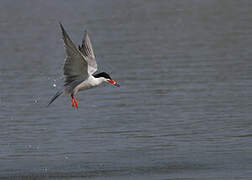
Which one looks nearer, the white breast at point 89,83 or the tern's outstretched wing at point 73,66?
the tern's outstretched wing at point 73,66

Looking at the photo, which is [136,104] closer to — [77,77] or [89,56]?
[89,56]

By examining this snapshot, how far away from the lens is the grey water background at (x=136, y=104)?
10.8m

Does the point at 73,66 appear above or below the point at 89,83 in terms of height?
above

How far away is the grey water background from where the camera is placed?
10.8 metres

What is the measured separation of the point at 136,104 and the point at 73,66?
3.58 meters

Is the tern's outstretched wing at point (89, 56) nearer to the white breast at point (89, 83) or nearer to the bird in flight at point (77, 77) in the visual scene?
the bird in flight at point (77, 77)

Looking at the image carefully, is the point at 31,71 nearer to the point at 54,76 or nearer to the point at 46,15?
the point at 54,76

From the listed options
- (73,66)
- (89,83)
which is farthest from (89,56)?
Result: (73,66)

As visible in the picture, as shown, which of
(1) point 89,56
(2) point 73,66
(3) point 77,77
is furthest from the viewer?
(1) point 89,56

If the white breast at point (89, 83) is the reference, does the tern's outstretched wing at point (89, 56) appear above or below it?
above

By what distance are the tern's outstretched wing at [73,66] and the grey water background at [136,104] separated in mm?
1200

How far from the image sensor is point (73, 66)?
11266 millimetres

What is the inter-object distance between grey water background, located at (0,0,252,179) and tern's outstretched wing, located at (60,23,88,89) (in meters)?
1.20

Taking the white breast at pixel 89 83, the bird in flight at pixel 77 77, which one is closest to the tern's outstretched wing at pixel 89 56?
the bird in flight at pixel 77 77
